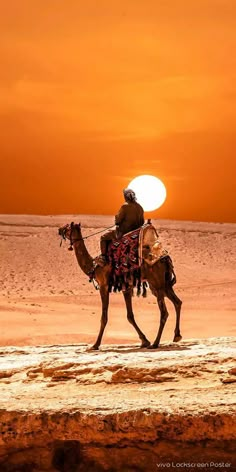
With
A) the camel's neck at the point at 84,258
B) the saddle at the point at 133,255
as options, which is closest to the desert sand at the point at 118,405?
the saddle at the point at 133,255

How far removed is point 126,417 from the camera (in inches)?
298

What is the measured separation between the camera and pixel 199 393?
26.3 feet

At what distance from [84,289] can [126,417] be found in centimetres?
3453

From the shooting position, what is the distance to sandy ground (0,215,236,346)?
922 inches

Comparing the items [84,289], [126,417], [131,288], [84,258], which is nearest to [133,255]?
[131,288]

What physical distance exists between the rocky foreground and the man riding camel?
3.00 metres

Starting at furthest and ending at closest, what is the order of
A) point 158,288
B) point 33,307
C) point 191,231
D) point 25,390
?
point 191,231 < point 33,307 < point 158,288 < point 25,390

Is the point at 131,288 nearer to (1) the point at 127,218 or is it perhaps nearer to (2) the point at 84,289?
(1) the point at 127,218

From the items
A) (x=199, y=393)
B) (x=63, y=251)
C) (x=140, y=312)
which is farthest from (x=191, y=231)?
(x=199, y=393)

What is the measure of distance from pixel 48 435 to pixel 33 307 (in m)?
22.4

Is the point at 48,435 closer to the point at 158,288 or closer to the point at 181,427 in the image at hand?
the point at 181,427

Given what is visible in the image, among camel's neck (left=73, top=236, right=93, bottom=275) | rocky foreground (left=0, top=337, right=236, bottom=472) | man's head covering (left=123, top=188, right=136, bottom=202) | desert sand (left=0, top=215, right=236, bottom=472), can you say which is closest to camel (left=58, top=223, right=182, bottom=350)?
camel's neck (left=73, top=236, right=93, bottom=275)

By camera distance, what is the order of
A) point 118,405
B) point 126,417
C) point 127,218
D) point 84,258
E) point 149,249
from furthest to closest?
point 84,258
point 127,218
point 149,249
point 118,405
point 126,417

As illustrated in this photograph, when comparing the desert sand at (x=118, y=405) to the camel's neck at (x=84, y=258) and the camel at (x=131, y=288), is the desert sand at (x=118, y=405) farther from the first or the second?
the camel's neck at (x=84, y=258)
